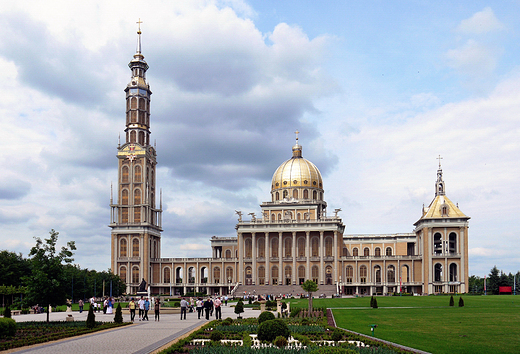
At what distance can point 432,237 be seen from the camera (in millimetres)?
108438

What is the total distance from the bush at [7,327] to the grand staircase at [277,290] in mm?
76267

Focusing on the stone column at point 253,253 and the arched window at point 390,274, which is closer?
the stone column at point 253,253

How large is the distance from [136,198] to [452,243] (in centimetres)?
6674

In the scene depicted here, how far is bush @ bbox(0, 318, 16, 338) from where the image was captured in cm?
2658

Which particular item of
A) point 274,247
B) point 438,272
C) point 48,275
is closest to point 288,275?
point 274,247

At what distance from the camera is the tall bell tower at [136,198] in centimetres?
11612

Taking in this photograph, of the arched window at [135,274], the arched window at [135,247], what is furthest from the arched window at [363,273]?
the arched window at [135,247]

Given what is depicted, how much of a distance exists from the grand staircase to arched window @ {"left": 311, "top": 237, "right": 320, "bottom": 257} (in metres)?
9.37

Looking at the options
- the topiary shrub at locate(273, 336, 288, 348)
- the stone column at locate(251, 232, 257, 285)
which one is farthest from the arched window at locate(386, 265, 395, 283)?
the topiary shrub at locate(273, 336, 288, 348)

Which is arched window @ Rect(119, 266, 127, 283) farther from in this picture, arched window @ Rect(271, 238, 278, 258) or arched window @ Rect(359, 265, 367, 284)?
arched window @ Rect(359, 265, 367, 284)

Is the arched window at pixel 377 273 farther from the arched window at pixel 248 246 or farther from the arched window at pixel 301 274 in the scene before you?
the arched window at pixel 248 246

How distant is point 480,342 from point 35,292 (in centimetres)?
2730

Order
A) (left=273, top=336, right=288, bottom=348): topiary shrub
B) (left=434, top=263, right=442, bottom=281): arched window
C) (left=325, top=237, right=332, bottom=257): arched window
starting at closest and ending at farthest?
1. (left=273, top=336, right=288, bottom=348): topiary shrub
2. (left=434, top=263, right=442, bottom=281): arched window
3. (left=325, top=237, right=332, bottom=257): arched window

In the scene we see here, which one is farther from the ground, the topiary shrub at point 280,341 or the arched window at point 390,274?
the topiary shrub at point 280,341
